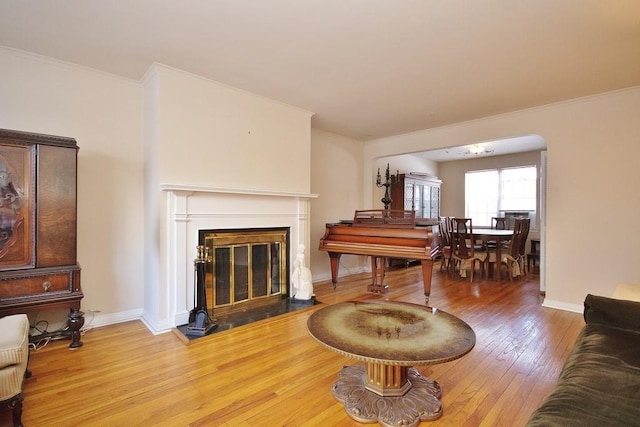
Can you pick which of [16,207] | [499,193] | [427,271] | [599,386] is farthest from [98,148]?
[499,193]

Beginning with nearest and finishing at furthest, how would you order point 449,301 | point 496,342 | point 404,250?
point 496,342, point 404,250, point 449,301

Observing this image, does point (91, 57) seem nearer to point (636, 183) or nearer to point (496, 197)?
point (636, 183)

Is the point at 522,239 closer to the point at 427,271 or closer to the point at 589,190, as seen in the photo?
the point at 589,190

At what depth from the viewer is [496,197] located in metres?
7.49

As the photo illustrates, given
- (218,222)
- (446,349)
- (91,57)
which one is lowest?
(446,349)

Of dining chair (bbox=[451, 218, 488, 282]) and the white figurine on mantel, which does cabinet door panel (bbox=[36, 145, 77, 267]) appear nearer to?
the white figurine on mantel

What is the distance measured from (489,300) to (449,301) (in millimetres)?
540

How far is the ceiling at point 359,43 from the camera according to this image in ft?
6.76

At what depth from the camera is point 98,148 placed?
3000 millimetres

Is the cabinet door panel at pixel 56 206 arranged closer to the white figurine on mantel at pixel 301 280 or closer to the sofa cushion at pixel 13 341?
the sofa cushion at pixel 13 341

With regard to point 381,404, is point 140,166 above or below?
above

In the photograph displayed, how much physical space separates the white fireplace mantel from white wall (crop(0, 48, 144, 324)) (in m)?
0.56

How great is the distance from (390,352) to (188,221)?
2329 mm

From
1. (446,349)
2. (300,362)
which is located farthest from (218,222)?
(446,349)
